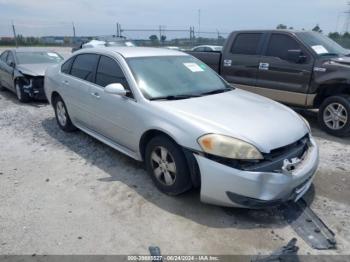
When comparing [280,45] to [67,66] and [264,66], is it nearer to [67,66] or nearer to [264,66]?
[264,66]

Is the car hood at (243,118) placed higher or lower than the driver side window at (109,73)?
lower

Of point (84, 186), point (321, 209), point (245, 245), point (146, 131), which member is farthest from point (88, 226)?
point (321, 209)

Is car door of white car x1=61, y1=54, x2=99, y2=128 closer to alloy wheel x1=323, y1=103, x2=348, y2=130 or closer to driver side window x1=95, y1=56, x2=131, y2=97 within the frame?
driver side window x1=95, y1=56, x2=131, y2=97

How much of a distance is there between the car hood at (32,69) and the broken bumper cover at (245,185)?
6295 mm

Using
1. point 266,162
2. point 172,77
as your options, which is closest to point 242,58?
point 172,77

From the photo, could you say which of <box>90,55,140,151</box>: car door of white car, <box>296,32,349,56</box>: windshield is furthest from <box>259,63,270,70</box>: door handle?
<box>90,55,140,151</box>: car door of white car

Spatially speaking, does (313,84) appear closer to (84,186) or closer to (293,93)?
(293,93)

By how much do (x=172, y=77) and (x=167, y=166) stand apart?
4.02 feet

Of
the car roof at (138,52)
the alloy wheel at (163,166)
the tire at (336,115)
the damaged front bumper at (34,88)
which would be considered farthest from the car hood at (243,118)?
the damaged front bumper at (34,88)

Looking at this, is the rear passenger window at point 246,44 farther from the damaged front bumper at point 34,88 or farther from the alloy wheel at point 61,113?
the damaged front bumper at point 34,88

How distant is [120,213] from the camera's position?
3373 mm

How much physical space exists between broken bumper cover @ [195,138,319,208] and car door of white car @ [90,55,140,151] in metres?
1.15

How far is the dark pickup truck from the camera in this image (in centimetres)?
573

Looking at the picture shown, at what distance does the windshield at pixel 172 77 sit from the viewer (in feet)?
13.0
